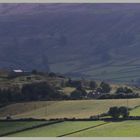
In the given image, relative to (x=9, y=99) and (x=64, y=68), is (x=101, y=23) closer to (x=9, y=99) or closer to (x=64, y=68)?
(x=64, y=68)

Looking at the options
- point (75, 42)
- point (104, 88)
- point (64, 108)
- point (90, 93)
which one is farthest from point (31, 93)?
point (104, 88)

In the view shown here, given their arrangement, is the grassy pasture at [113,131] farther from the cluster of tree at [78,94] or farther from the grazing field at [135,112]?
the cluster of tree at [78,94]

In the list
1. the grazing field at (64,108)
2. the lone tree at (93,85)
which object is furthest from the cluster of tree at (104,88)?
the grazing field at (64,108)

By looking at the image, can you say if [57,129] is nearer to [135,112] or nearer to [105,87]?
[105,87]

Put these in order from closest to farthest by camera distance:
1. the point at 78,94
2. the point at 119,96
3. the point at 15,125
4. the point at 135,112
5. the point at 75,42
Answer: the point at 15,125 < the point at 135,112 < the point at 119,96 < the point at 78,94 < the point at 75,42

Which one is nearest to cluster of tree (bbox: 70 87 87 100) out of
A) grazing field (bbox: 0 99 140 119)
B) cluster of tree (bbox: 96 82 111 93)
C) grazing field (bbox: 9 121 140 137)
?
grazing field (bbox: 0 99 140 119)

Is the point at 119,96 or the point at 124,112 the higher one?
the point at 119,96
